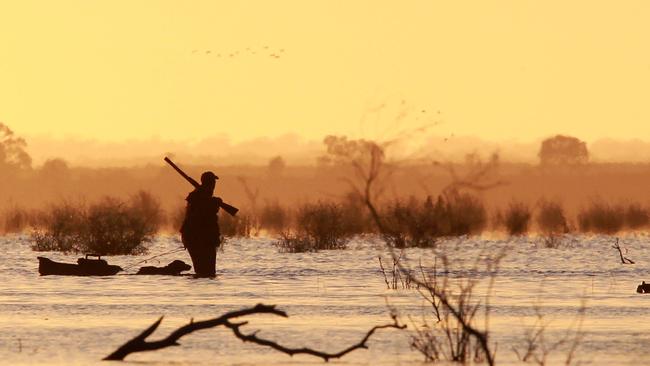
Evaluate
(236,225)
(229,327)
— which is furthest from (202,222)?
(236,225)

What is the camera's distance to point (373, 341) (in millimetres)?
16094

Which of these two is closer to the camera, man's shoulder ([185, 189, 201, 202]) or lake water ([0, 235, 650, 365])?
lake water ([0, 235, 650, 365])

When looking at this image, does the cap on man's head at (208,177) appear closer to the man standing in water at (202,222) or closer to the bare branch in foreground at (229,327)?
the man standing in water at (202,222)

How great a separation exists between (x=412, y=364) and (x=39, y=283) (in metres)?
12.6

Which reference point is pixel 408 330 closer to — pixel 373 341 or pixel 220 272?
pixel 373 341

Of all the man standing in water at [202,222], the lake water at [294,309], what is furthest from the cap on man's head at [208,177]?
the lake water at [294,309]

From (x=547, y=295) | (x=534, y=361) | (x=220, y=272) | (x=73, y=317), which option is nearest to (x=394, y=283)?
(x=547, y=295)

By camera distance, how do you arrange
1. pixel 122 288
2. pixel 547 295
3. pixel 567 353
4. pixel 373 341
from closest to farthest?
pixel 567 353 → pixel 373 341 → pixel 547 295 → pixel 122 288

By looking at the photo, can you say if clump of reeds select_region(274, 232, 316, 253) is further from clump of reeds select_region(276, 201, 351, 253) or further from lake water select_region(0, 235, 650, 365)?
lake water select_region(0, 235, 650, 365)

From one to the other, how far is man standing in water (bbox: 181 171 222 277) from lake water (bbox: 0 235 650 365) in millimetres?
544

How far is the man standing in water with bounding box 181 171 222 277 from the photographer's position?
1067 inches

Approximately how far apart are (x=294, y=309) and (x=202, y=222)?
7.62 meters

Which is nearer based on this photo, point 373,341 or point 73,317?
point 373,341

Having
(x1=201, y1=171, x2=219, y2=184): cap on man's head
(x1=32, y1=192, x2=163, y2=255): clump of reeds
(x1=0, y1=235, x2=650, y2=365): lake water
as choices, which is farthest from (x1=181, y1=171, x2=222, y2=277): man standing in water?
(x1=32, y1=192, x2=163, y2=255): clump of reeds
